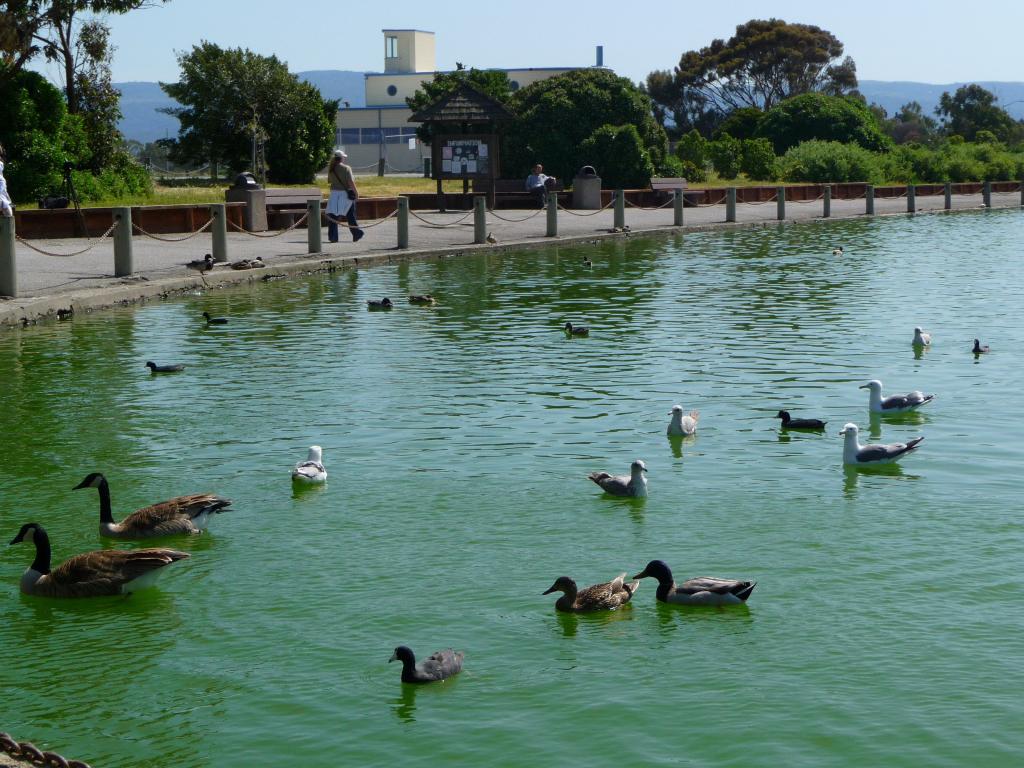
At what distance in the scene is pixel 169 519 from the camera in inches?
400

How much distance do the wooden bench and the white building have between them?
4239 cm

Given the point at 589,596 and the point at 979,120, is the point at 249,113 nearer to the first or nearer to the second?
the point at 589,596

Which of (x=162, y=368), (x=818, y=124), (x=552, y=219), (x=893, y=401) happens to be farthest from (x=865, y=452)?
(x=818, y=124)

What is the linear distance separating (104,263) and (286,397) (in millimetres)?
12725

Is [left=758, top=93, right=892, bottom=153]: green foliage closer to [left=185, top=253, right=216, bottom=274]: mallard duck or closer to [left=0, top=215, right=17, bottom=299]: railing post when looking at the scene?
[left=185, top=253, right=216, bottom=274]: mallard duck

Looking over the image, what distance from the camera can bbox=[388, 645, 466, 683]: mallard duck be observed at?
24.4 ft

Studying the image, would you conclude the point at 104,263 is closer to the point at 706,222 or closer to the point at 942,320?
the point at 942,320

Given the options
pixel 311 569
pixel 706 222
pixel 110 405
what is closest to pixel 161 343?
pixel 110 405

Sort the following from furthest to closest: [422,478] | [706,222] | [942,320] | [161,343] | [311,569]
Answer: [706,222], [942,320], [161,343], [422,478], [311,569]

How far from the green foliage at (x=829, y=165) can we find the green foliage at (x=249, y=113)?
21.6 m

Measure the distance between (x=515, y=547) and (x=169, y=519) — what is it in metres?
2.49

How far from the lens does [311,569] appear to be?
31.1ft

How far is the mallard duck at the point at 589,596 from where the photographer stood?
8422 millimetres

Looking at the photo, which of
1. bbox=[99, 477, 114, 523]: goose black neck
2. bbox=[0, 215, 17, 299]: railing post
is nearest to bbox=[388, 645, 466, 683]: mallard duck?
bbox=[99, 477, 114, 523]: goose black neck
